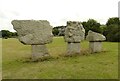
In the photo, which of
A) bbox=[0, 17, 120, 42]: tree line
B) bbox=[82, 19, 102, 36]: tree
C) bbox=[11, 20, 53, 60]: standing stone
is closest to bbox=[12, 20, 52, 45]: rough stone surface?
bbox=[11, 20, 53, 60]: standing stone

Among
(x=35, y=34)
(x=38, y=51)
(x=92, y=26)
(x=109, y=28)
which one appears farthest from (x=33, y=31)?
(x=92, y=26)

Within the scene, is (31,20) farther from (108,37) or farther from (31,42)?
(108,37)

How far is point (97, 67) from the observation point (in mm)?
12586

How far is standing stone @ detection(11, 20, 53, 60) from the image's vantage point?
15.2 m

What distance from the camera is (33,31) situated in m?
15.5

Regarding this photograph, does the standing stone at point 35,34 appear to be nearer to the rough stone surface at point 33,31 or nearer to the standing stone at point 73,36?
the rough stone surface at point 33,31

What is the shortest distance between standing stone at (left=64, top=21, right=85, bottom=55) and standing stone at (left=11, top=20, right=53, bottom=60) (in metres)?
2.03

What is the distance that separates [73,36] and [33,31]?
3.28m

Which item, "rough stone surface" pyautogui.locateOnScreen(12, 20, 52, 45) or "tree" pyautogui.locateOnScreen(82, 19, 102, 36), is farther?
"tree" pyautogui.locateOnScreen(82, 19, 102, 36)

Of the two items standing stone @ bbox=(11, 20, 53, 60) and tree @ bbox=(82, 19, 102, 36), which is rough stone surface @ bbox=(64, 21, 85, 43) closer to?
standing stone @ bbox=(11, 20, 53, 60)

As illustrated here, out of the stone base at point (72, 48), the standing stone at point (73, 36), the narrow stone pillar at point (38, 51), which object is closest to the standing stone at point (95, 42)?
the standing stone at point (73, 36)

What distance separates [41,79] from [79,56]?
686 cm

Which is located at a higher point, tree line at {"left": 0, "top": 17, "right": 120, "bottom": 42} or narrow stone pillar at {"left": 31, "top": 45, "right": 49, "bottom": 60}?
tree line at {"left": 0, "top": 17, "right": 120, "bottom": 42}

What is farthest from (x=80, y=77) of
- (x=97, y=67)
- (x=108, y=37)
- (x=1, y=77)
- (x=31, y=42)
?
(x=108, y=37)
